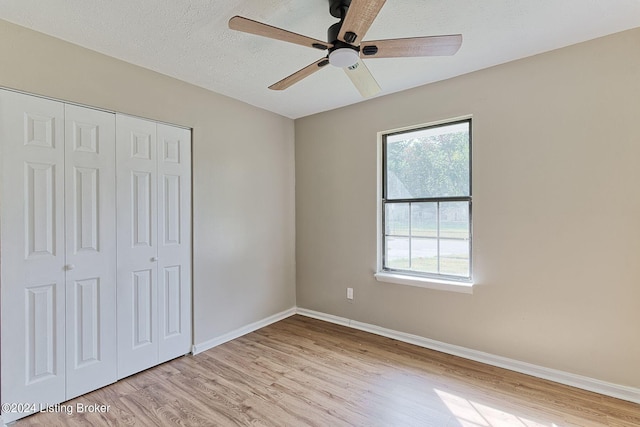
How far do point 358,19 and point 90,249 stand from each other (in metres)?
2.39

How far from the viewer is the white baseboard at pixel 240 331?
9.55 feet

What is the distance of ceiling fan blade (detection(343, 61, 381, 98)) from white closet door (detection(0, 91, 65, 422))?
206cm

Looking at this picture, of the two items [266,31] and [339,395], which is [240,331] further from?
[266,31]

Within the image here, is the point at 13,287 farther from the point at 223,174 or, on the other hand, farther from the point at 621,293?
the point at 621,293

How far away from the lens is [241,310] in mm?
3320

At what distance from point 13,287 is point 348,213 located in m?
2.83

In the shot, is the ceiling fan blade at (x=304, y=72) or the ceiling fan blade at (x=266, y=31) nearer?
the ceiling fan blade at (x=266, y=31)

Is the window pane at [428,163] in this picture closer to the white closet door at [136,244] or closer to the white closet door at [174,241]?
the white closet door at [174,241]

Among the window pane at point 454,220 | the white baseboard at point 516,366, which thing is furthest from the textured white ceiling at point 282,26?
the white baseboard at point 516,366

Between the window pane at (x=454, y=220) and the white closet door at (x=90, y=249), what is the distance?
9.40ft

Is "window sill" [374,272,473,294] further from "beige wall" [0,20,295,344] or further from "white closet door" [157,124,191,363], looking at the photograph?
"white closet door" [157,124,191,363]

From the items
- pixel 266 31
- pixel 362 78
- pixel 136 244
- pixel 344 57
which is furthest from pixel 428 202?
Answer: pixel 136 244

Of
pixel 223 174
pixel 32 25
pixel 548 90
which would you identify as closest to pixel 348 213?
pixel 223 174

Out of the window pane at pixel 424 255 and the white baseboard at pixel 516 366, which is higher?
the window pane at pixel 424 255
